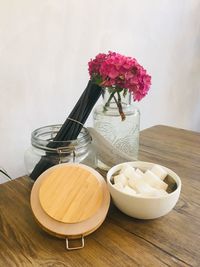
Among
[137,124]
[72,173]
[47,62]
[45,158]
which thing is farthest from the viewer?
[47,62]

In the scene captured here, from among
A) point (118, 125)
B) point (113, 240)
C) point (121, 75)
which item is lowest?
point (113, 240)

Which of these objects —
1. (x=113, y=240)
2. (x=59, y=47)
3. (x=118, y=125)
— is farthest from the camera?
(x=59, y=47)

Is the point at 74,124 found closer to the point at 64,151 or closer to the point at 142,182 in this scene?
the point at 64,151

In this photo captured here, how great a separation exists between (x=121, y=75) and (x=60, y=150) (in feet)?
0.77

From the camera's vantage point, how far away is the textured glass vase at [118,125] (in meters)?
0.81

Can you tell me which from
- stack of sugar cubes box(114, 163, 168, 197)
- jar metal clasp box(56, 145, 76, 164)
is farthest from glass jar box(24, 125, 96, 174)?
stack of sugar cubes box(114, 163, 168, 197)

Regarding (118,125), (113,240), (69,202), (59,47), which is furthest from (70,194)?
(59,47)

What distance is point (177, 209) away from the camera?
653mm

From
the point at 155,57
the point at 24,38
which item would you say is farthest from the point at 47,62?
the point at 155,57

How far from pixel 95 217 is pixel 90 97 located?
322 millimetres

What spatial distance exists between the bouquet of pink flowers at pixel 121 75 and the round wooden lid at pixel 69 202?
0.70ft

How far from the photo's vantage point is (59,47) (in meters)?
0.99

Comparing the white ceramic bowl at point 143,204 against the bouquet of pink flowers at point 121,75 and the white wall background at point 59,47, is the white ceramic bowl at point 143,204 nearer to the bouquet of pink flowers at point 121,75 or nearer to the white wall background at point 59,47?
the bouquet of pink flowers at point 121,75

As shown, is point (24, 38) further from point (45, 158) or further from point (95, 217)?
point (95, 217)
